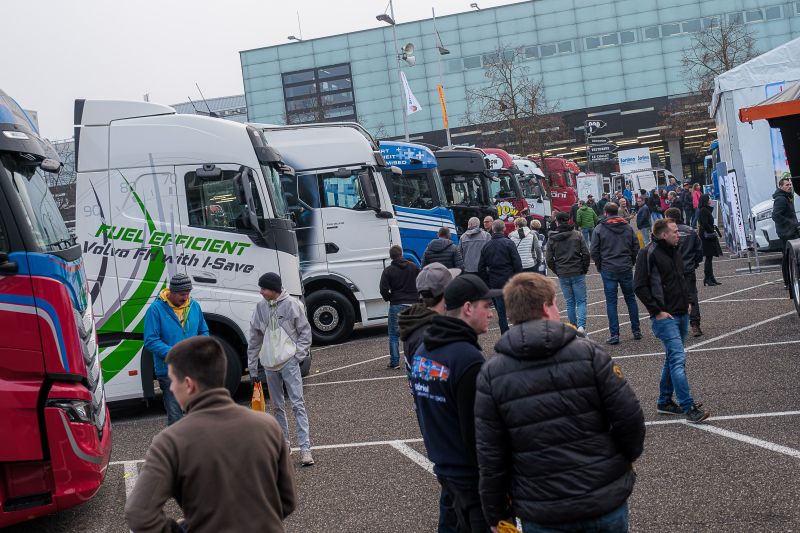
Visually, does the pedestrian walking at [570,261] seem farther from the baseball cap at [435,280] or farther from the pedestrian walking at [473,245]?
the baseball cap at [435,280]

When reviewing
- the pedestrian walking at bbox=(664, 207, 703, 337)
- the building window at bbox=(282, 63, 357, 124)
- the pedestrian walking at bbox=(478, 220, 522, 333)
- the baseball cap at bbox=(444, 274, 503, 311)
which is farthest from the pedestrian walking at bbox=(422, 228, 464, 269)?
the building window at bbox=(282, 63, 357, 124)

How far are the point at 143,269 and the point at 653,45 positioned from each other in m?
59.4

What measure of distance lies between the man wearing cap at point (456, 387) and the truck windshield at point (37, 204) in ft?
12.7

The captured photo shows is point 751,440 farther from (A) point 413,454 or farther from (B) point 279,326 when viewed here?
(B) point 279,326

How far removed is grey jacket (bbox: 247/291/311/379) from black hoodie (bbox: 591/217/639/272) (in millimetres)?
5639

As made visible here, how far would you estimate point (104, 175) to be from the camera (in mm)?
11523

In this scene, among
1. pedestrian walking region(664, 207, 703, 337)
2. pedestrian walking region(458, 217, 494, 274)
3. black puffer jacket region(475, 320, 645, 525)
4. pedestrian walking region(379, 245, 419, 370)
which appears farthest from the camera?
pedestrian walking region(458, 217, 494, 274)

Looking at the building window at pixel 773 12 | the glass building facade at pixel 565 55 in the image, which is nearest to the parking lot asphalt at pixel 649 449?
the glass building facade at pixel 565 55

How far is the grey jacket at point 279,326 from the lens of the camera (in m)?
8.67

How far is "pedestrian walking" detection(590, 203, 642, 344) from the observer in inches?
516

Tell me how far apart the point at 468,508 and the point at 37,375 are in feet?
12.7

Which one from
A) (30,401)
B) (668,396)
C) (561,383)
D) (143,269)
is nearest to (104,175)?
(143,269)

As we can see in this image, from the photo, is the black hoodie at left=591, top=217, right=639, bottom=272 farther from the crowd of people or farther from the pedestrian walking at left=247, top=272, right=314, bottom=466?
the crowd of people

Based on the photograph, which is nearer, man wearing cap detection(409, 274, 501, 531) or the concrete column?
man wearing cap detection(409, 274, 501, 531)
